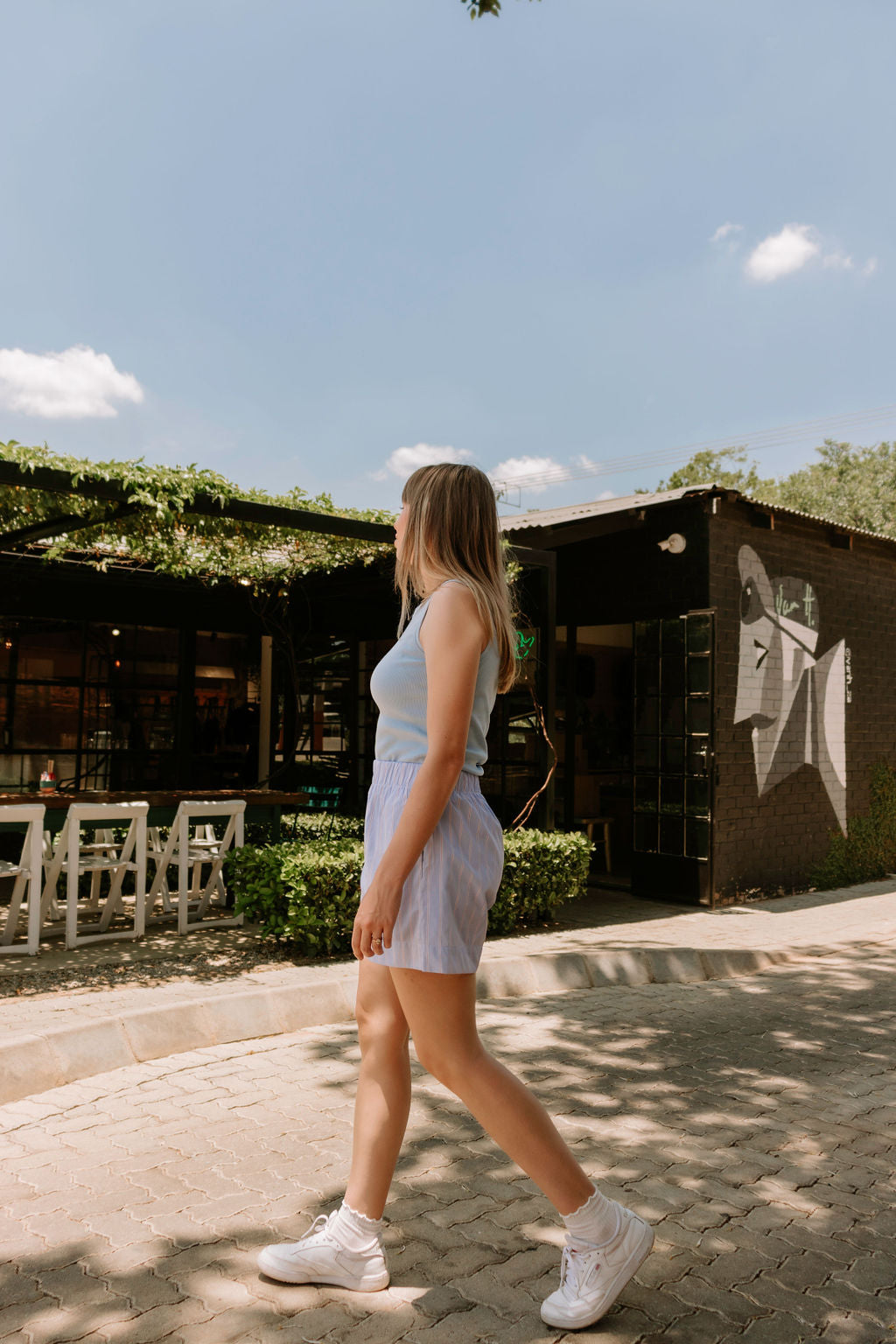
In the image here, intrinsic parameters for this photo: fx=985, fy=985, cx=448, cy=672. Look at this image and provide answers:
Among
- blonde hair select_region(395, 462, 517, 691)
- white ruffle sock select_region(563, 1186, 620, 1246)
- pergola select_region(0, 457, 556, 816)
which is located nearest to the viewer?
white ruffle sock select_region(563, 1186, 620, 1246)

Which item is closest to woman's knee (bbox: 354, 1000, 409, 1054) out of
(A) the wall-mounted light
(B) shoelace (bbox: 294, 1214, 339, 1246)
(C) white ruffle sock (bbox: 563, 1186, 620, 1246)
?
(B) shoelace (bbox: 294, 1214, 339, 1246)

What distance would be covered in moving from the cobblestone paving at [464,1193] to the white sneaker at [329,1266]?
0.04 metres

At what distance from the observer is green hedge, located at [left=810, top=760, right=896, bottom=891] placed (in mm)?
10328

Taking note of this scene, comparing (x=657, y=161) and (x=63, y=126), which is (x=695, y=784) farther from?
(x=63, y=126)

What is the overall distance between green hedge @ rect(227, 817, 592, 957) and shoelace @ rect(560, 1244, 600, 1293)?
3299 mm

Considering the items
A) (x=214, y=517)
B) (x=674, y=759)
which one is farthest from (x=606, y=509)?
(x=214, y=517)

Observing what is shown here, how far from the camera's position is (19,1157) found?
3148 mm

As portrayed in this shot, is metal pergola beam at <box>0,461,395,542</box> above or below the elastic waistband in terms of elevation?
above

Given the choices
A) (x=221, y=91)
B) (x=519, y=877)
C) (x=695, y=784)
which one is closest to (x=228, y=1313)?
(x=519, y=877)

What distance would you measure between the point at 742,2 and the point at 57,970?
26.2 ft

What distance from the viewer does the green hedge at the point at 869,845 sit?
10.3 meters

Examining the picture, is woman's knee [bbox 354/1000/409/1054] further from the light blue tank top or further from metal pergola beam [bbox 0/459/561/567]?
metal pergola beam [bbox 0/459/561/567]

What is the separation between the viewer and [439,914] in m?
2.03

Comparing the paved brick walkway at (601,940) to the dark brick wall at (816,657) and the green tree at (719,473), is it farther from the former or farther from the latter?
the green tree at (719,473)
